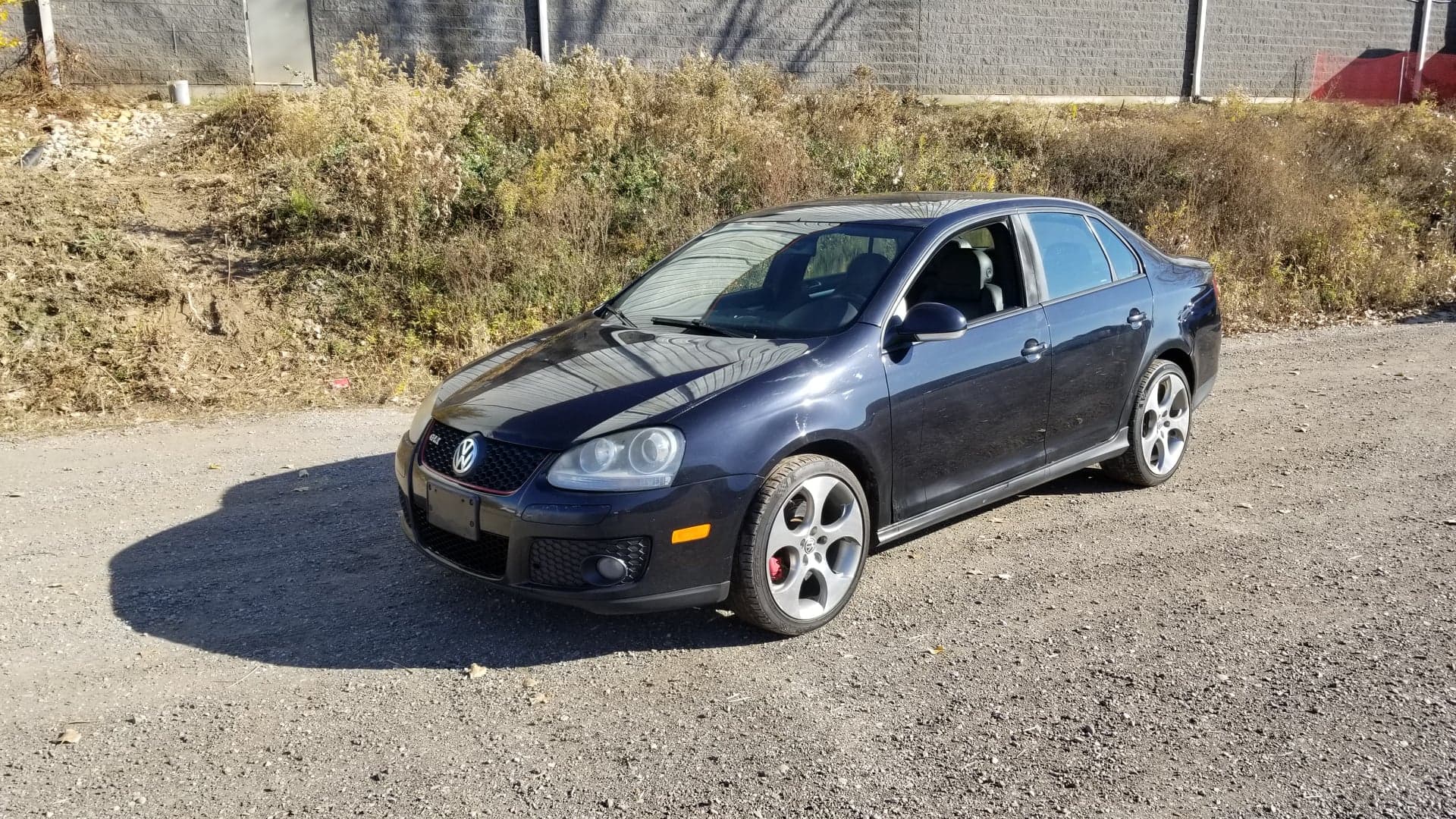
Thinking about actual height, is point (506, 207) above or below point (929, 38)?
below

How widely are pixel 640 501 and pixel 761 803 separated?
120cm

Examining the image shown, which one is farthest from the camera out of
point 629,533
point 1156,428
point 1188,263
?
point 1188,263

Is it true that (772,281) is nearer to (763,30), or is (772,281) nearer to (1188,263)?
(1188,263)

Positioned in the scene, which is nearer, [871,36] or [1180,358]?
[1180,358]

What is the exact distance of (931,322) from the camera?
4.82m

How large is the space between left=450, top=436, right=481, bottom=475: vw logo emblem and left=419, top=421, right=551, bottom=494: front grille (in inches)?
0.6

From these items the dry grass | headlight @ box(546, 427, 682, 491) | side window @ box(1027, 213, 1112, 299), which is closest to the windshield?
side window @ box(1027, 213, 1112, 299)

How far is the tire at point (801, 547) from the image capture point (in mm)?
4359

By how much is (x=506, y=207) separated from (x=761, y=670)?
7619 mm

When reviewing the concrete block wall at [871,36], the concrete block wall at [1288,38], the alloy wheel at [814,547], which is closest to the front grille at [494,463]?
the alloy wheel at [814,547]

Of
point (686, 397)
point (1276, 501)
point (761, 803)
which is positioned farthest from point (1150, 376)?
point (761, 803)

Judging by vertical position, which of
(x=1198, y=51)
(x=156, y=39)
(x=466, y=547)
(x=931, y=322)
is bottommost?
(x=466, y=547)

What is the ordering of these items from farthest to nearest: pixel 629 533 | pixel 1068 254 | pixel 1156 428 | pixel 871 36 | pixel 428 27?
pixel 871 36 → pixel 428 27 → pixel 1156 428 → pixel 1068 254 → pixel 629 533

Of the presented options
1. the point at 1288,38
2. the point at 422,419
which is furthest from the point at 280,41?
the point at 1288,38
